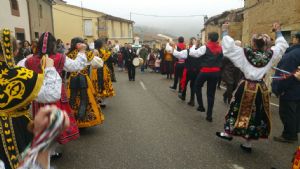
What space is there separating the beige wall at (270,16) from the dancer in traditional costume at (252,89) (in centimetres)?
814

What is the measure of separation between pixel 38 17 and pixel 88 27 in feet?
52.3

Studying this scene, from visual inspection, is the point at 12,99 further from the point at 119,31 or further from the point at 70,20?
the point at 119,31

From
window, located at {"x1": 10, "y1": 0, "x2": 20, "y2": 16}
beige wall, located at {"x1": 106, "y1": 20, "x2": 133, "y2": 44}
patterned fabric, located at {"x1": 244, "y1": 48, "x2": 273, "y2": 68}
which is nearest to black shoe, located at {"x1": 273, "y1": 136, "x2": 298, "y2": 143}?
patterned fabric, located at {"x1": 244, "y1": 48, "x2": 273, "y2": 68}

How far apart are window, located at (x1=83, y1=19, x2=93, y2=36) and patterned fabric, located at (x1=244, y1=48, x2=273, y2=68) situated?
34.2 m

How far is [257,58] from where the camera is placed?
489 cm

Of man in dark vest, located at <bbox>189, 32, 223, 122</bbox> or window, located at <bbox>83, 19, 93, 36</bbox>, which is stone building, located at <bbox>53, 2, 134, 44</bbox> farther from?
man in dark vest, located at <bbox>189, 32, 223, 122</bbox>

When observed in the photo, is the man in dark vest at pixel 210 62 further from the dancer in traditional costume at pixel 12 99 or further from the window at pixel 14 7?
the window at pixel 14 7

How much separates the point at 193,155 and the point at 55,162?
199 cm

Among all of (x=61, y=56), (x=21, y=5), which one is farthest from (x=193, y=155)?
(x=21, y=5)

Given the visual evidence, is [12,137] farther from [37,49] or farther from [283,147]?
[283,147]

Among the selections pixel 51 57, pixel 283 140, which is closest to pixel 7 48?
pixel 51 57

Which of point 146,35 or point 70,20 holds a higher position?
point 70,20

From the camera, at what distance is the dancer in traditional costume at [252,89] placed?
16.1 ft

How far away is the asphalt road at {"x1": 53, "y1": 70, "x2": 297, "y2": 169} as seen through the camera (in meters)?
4.62
